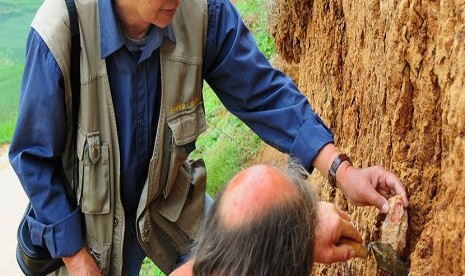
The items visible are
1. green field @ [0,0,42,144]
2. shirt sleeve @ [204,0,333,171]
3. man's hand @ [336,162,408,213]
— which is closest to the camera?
man's hand @ [336,162,408,213]

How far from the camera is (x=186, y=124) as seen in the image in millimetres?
2840

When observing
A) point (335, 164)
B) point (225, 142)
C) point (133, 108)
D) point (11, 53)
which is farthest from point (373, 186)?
point (11, 53)

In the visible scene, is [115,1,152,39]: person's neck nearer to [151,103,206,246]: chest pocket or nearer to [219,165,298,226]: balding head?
[151,103,206,246]: chest pocket

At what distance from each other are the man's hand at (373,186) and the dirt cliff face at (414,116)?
0.04 metres

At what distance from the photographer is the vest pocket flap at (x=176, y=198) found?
303 cm

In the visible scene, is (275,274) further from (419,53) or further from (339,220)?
(419,53)

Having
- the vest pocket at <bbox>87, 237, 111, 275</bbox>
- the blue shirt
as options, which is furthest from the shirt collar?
the vest pocket at <bbox>87, 237, 111, 275</bbox>

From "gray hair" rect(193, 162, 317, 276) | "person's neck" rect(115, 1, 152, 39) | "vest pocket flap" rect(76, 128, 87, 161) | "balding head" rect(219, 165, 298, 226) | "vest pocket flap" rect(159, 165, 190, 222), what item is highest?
"person's neck" rect(115, 1, 152, 39)

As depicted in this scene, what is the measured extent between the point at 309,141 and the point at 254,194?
0.91 m

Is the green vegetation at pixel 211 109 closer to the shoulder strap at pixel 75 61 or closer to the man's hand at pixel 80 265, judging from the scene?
the man's hand at pixel 80 265

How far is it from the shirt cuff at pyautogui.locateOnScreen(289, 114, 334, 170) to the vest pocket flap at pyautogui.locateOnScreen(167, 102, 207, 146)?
1.47ft

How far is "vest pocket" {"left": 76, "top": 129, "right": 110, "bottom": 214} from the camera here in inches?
106

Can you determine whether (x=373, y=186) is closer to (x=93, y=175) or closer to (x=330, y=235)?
(x=330, y=235)

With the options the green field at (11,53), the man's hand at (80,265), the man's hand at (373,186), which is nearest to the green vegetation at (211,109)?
the green field at (11,53)
